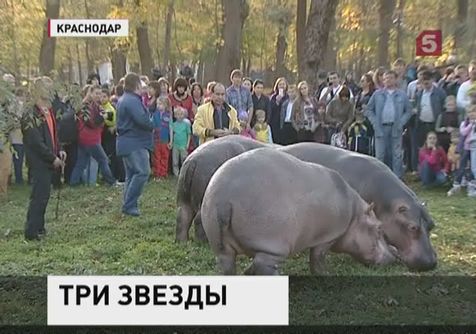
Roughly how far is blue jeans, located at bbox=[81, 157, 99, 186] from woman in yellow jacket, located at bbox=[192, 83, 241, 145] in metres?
2.63

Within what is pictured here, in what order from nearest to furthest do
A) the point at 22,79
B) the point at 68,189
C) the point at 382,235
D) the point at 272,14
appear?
the point at 22,79 < the point at 382,235 < the point at 68,189 < the point at 272,14

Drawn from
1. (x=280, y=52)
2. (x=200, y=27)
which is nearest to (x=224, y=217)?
(x=200, y=27)

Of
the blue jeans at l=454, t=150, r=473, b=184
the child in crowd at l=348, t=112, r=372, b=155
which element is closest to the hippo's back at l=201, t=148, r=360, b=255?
the blue jeans at l=454, t=150, r=473, b=184

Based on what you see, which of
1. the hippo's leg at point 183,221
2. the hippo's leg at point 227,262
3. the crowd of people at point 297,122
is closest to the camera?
the hippo's leg at point 227,262

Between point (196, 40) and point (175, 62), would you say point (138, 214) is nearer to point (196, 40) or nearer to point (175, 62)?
point (196, 40)

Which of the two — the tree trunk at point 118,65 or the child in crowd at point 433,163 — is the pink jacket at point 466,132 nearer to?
the child in crowd at point 433,163

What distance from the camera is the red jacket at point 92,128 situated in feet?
36.6

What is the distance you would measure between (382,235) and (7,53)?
130 inches

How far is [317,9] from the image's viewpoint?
48.8ft

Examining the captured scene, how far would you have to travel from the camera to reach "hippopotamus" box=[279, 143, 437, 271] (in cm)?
601

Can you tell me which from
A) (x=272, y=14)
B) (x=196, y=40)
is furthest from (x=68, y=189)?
(x=196, y=40)
